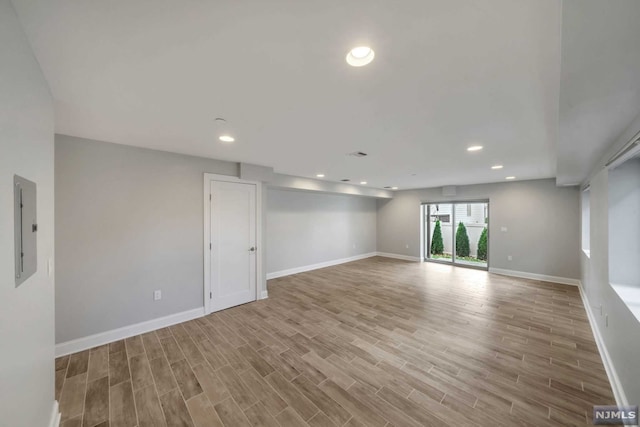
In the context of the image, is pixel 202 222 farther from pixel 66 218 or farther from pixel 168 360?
pixel 168 360

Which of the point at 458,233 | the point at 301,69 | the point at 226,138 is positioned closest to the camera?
the point at 301,69

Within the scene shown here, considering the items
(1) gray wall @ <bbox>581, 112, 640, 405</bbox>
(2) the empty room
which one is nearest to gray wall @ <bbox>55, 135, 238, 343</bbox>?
(2) the empty room

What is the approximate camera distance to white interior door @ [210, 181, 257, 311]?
368cm

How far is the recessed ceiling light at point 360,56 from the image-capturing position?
1222 mm

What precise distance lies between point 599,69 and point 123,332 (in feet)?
15.4

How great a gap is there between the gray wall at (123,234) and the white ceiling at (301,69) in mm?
421

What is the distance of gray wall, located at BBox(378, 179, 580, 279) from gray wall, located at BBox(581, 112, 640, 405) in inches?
97.5

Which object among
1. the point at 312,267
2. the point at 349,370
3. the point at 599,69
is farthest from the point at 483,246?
the point at 599,69

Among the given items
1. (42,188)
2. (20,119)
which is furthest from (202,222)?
(20,119)

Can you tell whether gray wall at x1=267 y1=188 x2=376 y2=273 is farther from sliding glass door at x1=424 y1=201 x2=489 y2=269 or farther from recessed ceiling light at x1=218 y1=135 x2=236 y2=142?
recessed ceiling light at x1=218 y1=135 x2=236 y2=142

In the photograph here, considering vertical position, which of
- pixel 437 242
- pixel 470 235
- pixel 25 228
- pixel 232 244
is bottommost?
pixel 437 242

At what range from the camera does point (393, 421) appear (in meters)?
1.73

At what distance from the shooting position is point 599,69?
108 cm

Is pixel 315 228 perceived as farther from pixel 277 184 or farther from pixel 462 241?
pixel 462 241
